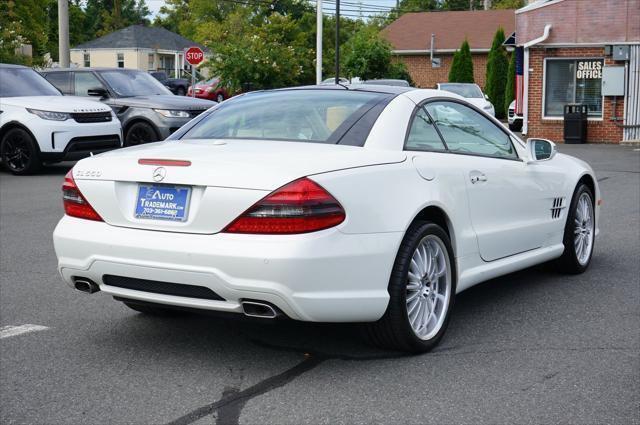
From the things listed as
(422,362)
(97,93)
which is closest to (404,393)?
(422,362)

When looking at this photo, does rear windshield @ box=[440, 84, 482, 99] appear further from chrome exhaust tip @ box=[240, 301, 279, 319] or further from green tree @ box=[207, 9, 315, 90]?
chrome exhaust tip @ box=[240, 301, 279, 319]

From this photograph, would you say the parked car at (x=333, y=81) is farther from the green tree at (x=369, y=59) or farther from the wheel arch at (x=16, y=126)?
the green tree at (x=369, y=59)

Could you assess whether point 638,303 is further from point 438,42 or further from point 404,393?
point 438,42

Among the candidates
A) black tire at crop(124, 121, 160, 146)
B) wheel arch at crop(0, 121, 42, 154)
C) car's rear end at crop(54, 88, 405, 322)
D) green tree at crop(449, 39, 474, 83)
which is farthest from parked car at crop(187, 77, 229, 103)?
car's rear end at crop(54, 88, 405, 322)

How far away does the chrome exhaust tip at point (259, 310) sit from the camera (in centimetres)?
468

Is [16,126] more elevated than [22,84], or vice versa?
[22,84]

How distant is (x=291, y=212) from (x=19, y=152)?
12294mm

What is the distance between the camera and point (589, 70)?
27.5 m

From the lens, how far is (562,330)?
581 cm

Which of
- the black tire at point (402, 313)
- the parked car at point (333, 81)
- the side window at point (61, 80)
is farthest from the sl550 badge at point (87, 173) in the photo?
the side window at point (61, 80)

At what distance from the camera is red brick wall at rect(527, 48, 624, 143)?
1061 inches

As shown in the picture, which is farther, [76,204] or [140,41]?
[140,41]

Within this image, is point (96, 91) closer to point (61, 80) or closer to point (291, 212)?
point (61, 80)

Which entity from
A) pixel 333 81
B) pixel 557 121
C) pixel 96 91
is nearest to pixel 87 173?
pixel 96 91
